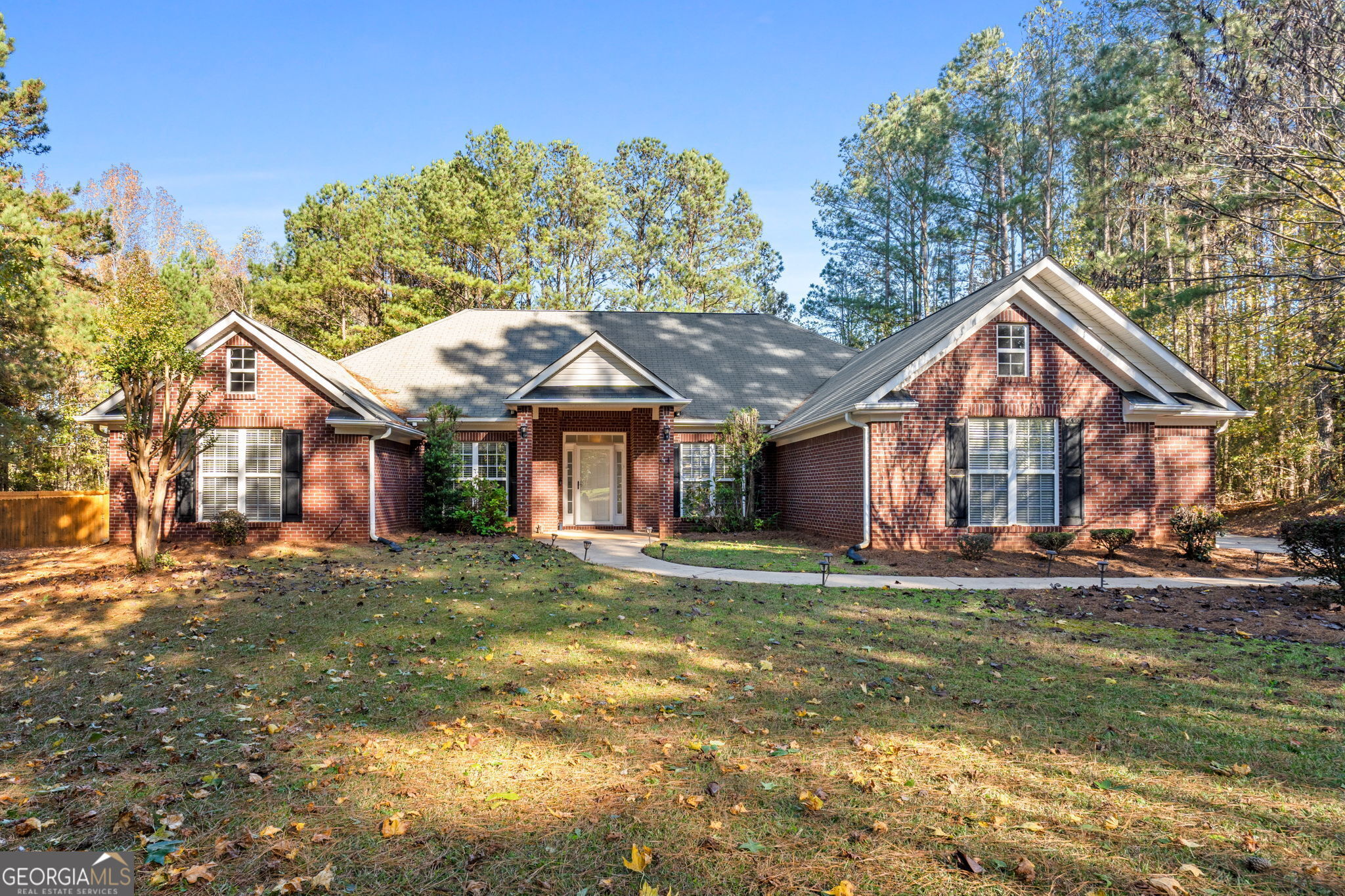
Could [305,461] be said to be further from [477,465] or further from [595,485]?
[595,485]

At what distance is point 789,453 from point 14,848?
16.5 metres

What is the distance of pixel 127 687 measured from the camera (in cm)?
570

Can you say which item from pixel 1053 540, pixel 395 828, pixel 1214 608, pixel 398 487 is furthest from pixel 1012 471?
pixel 395 828

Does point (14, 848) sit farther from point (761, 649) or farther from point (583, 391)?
point (583, 391)

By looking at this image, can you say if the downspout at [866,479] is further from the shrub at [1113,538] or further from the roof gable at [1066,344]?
the shrub at [1113,538]

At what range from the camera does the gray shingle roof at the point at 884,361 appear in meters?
14.4

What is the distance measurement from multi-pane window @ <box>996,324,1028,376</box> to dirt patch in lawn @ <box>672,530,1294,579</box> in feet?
11.7

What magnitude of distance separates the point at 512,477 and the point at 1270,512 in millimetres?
22125

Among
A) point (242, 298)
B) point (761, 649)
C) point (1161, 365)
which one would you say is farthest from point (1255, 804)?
point (242, 298)

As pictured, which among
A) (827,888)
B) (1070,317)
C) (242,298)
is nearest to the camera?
(827,888)

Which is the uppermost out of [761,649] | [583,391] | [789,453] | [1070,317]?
[1070,317]

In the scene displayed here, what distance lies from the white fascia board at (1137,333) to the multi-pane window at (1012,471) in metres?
2.81

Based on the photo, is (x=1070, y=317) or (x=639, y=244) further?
(x=639, y=244)

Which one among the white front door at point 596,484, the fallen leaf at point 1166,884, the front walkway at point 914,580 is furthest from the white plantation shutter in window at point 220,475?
the fallen leaf at point 1166,884
